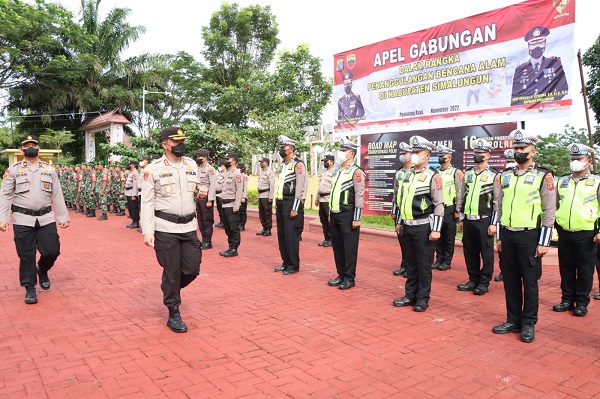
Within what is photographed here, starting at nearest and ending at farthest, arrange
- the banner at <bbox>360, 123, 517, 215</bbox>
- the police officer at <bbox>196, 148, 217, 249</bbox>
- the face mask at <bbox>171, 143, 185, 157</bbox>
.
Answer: the face mask at <bbox>171, 143, 185, 157</bbox> → the police officer at <bbox>196, 148, 217, 249</bbox> → the banner at <bbox>360, 123, 517, 215</bbox>

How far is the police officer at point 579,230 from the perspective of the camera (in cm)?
528

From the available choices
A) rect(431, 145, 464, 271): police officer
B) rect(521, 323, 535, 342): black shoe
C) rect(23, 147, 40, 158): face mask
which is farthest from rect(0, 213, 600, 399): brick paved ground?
rect(23, 147, 40, 158): face mask

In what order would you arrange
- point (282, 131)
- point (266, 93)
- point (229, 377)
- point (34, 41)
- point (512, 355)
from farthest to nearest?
1. point (34, 41)
2. point (266, 93)
3. point (282, 131)
4. point (512, 355)
5. point (229, 377)

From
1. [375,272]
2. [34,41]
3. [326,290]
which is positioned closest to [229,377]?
[326,290]

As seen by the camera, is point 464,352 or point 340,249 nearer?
point 464,352

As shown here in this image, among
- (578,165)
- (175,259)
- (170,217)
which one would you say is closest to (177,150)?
(170,217)

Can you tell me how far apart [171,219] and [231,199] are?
166 inches

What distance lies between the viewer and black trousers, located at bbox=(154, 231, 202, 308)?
4.73 meters

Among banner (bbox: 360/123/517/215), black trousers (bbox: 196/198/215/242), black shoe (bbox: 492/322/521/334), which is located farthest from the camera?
black trousers (bbox: 196/198/215/242)

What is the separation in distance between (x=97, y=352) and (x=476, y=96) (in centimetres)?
837

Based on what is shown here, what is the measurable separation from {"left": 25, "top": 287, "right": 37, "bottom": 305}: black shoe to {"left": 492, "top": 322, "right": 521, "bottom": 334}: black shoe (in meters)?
5.09

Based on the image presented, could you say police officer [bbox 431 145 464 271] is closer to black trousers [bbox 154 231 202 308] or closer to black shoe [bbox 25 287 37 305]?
black trousers [bbox 154 231 202 308]

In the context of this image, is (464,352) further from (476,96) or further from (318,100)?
(318,100)

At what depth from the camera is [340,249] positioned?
6.51 metres
